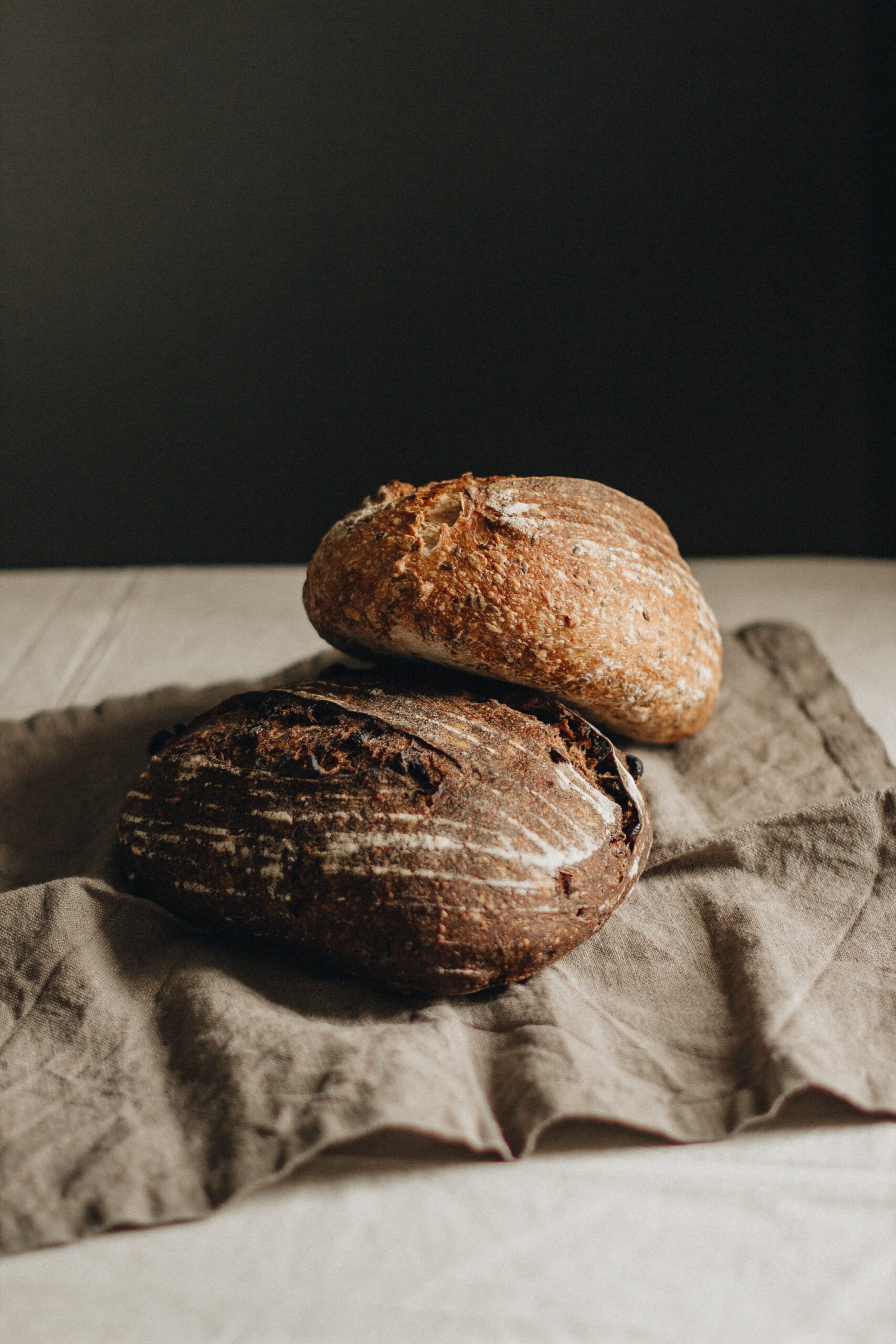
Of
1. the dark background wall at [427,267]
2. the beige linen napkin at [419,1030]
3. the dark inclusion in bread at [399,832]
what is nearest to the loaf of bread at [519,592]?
the dark inclusion in bread at [399,832]

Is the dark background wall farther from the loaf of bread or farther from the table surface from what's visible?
the table surface

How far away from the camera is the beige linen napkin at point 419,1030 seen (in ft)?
2.86

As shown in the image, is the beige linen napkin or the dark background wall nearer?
the beige linen napkin

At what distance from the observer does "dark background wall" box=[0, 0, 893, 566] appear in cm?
238

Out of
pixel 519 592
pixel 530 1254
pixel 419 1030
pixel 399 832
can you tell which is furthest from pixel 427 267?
pixel 530 1254

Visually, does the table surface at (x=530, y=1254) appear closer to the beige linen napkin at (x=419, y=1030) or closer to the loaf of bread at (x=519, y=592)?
the beige linen napkin at (x=419, y=1030)

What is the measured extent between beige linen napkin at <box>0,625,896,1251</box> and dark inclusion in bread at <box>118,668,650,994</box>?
0.05 metres

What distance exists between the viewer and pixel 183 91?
2410mm

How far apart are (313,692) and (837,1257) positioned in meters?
0.74

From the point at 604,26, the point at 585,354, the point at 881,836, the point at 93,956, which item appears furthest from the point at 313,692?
the point at 604,26

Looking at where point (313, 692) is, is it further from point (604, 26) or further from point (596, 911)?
point (604, 26)

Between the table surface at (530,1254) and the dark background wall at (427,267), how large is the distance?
2.05 metres

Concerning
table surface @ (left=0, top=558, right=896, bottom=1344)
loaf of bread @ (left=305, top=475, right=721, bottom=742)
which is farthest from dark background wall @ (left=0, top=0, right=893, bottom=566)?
table surface @ (left=0, top=558, right=896, bottom=1344)

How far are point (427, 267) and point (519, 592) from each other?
5.49 feet
